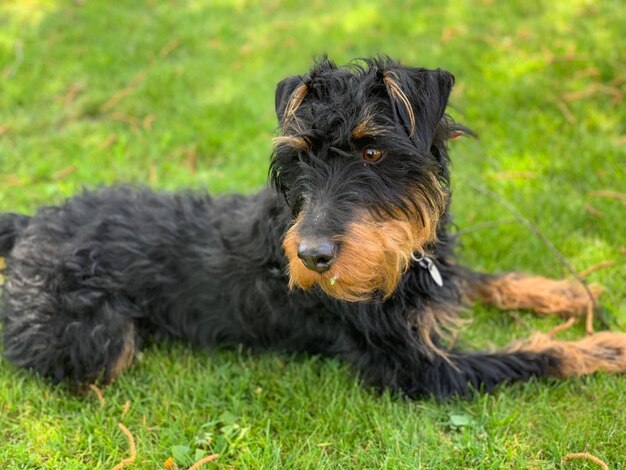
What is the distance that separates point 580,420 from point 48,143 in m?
6.14

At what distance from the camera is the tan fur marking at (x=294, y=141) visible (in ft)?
10.3

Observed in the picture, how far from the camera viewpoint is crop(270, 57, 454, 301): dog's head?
9.82 feet

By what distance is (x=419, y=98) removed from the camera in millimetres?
3119

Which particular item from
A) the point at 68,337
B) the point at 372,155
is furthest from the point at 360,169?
the point at 68,337

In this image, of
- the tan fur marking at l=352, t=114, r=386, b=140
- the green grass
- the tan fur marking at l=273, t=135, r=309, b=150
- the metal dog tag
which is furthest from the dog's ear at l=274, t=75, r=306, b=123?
the green grass

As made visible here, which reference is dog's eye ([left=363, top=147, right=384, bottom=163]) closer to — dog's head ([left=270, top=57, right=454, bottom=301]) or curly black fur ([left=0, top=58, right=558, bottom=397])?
dog's head ([left=270, top=57, right=454, bottom=301])

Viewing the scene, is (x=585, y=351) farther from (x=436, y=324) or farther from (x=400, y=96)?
(x=400, y=96)

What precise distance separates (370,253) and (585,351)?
184 centimetres

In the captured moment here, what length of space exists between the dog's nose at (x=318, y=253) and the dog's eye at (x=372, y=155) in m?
0.52

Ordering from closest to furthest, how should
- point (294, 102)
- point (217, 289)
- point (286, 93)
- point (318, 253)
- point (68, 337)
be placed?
point (318, 253), point (294, 102), point (286, 93), point (68, 337), point (217, 289)

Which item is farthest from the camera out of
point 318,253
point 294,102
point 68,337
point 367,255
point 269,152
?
point 269,152

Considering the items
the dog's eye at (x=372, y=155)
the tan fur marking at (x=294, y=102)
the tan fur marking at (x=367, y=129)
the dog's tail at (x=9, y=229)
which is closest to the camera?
the tan fur marking at (x=367, y=129)

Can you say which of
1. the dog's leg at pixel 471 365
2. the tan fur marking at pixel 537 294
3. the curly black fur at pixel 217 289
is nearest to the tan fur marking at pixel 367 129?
the curly black fur at pixel 217 289

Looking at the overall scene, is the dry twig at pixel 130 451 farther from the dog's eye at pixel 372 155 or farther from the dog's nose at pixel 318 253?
the dog's eye at pixel 372 155
